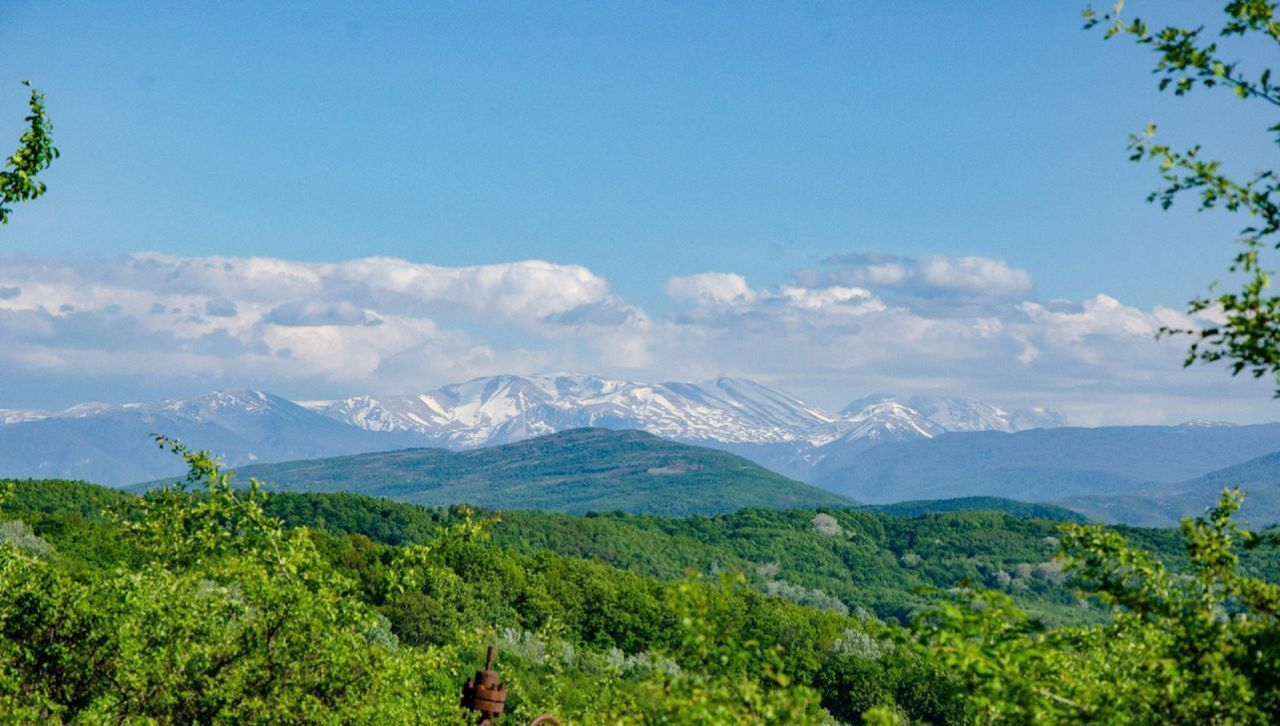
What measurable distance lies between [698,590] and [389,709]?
934cm

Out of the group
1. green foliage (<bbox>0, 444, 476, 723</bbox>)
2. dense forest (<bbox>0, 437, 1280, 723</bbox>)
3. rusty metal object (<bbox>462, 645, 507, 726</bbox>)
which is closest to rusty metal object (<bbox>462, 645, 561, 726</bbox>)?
rusty metal object (<bbox>462, 645, 507, 726</bbox>)

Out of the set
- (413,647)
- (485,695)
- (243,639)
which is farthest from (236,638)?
(485,695)

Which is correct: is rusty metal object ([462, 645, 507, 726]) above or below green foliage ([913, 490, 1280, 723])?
below

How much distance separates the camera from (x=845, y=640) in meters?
97.1

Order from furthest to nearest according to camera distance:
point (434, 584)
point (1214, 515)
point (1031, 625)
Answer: point (434, 584), point (1214, 515), point (1031, 625)

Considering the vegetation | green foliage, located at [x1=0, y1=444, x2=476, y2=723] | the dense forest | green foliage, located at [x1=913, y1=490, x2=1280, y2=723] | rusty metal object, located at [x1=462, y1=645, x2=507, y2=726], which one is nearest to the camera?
green foliage, located at [x1=913, y1=490, x2=1280, y2=723]

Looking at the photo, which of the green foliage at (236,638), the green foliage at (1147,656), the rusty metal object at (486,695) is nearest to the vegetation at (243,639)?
the green foliage at (236,638)

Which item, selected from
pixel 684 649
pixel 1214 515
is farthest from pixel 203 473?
pixel 1214 515

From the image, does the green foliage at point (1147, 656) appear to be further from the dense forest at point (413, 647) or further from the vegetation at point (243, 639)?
the vegetation at point (243, 639)

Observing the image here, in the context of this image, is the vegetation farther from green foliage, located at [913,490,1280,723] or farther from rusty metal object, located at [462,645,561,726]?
rusty metal object, located at [462,645,561,726]

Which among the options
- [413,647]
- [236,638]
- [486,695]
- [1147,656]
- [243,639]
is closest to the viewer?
[1147,656]

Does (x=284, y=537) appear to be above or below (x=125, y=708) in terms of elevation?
above

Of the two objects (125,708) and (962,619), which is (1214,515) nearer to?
(962,619)

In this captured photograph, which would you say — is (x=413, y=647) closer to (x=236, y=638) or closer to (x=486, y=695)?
(x=236, y=638)
